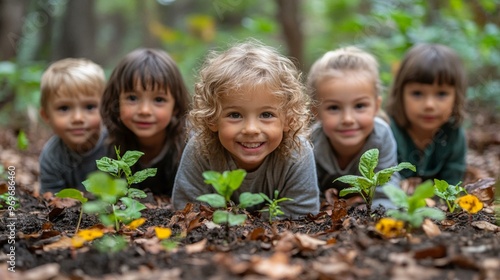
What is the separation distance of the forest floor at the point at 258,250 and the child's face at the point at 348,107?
94cm

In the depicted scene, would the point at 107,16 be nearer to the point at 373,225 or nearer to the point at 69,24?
the point at 69,24

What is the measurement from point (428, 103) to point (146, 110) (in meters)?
2.47

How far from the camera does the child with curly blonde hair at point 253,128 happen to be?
3.10 m

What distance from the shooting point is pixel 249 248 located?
222 cm

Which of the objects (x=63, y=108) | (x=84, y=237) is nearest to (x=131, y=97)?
(x=63, y=108)

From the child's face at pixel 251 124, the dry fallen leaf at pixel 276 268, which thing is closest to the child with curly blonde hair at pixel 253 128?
the child's face at pixel 251 124

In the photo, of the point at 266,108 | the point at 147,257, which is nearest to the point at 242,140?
the point at 266,108

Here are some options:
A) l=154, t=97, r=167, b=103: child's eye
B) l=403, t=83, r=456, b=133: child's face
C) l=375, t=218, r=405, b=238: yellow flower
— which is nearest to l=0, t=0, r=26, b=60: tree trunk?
l=154, t=97, r=167, b=103: child's eye

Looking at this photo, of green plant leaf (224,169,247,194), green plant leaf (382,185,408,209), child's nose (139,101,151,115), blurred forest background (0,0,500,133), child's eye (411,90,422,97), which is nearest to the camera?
green plant leaf (382,185,408,209)

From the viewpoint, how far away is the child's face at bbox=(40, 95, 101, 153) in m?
4.43

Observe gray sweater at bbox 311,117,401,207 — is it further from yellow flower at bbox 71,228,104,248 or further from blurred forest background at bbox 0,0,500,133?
yellow flower at bbox 71,228,104,248

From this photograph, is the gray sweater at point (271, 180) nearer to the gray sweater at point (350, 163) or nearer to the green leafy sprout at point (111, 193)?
the green leafy sprout at point (111, 193)

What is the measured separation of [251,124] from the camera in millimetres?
3072

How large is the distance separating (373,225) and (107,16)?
68.6ft
